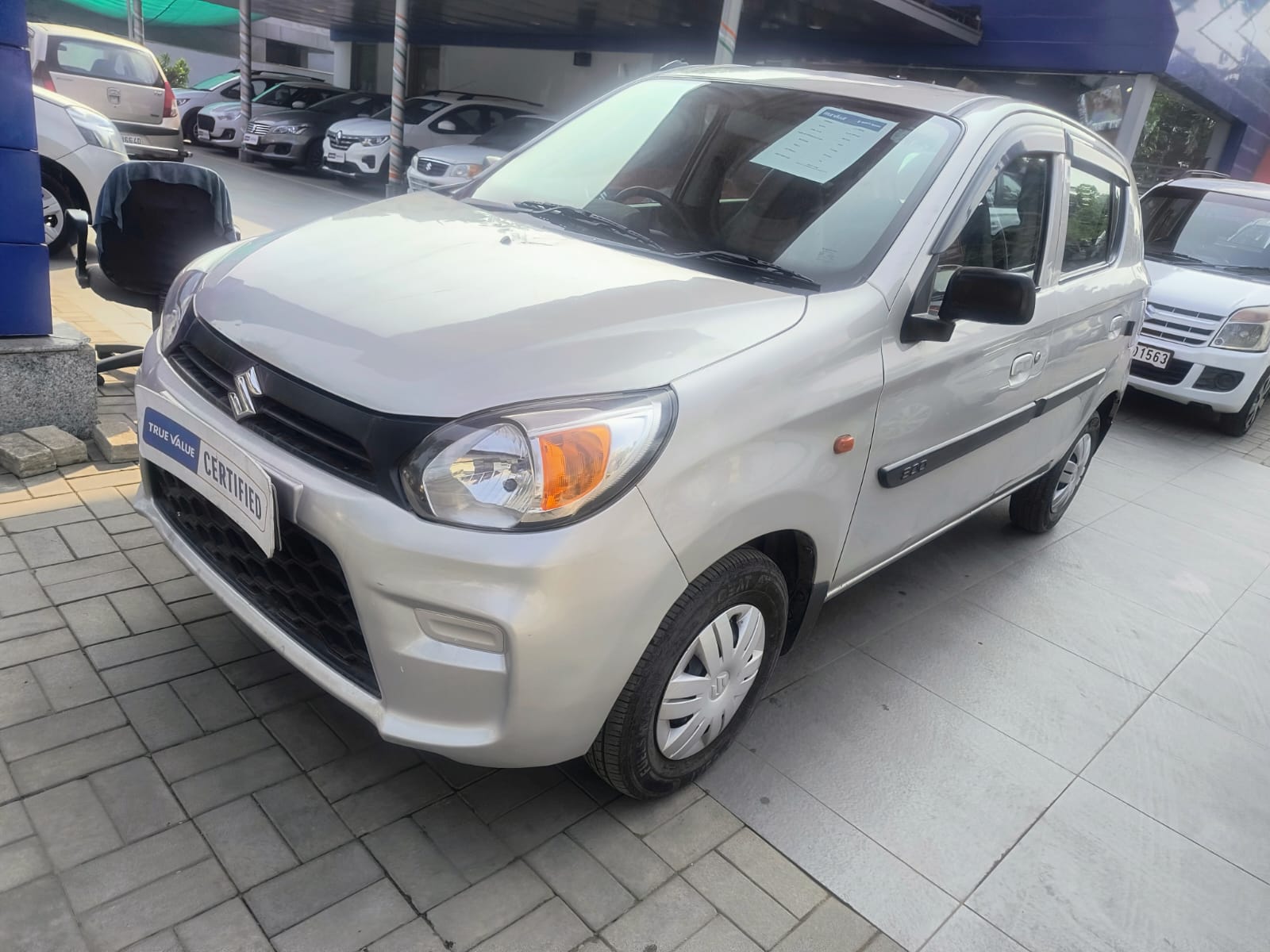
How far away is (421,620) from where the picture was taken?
73.1 inches

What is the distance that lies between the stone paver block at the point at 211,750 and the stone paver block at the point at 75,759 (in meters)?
0.09

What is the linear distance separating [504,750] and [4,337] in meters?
2.89

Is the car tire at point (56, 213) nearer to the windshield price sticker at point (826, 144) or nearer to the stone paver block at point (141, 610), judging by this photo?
the stone paver block at point (141, 610)

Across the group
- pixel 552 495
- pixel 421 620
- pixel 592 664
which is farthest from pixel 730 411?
pixel 421 620

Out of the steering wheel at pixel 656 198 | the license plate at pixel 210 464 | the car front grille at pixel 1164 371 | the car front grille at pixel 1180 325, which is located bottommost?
the car front grille at pixel 1164 371

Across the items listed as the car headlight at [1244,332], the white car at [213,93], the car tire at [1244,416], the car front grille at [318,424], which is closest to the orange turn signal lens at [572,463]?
the car front grille at [318,424]

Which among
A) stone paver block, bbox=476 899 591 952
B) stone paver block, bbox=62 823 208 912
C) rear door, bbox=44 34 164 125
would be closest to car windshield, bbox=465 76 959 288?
stone paver block, bbox=476 899 591 952

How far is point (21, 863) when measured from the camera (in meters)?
1.98

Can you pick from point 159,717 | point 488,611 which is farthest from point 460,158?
point 488,611

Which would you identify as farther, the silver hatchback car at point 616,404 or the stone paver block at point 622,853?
the stone paver block at point 622,853

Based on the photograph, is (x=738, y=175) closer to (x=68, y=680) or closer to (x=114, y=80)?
(x=68, y=680)

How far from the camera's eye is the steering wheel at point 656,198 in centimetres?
291

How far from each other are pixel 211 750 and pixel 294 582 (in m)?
0.61

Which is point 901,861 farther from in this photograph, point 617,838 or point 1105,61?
A: point 1105,61
